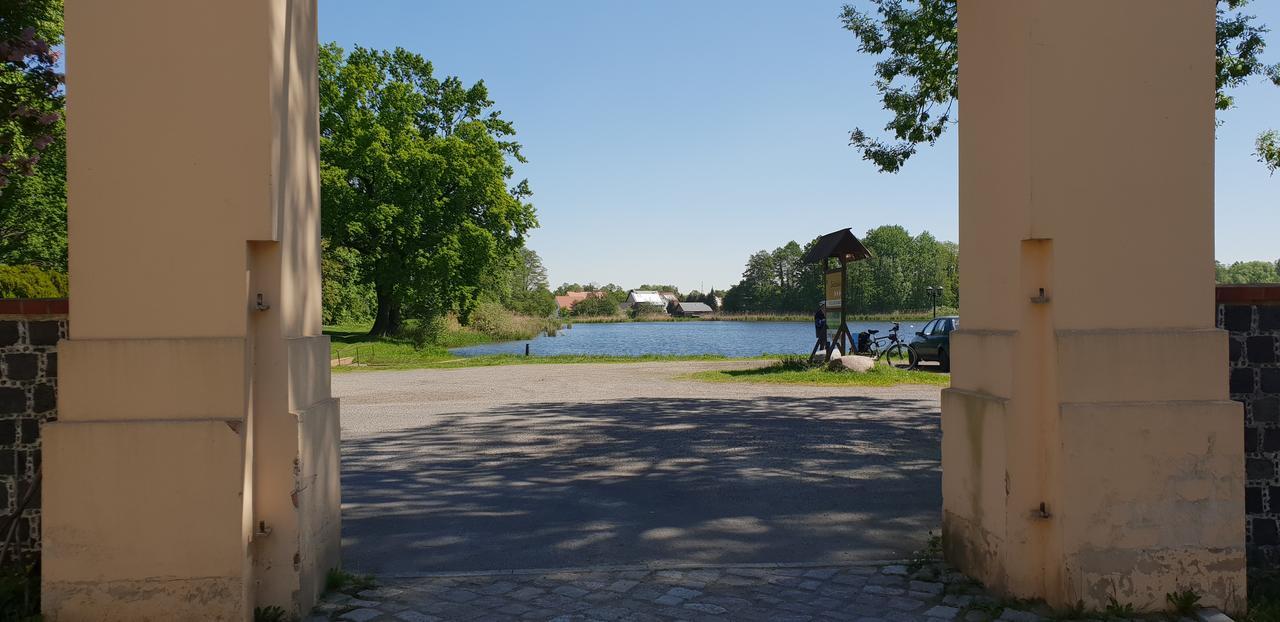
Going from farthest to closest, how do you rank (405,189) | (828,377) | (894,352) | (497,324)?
1. (497,324)
2. (405,189)
3. (894,352)
4. (828,377)

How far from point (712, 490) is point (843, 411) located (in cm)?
647

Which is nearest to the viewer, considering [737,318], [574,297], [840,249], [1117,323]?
[1117,323]

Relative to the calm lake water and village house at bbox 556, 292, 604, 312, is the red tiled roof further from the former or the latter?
the calm lake water

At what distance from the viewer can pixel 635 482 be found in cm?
797

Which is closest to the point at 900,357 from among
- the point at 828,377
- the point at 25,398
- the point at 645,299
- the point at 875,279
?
the point at 828,377

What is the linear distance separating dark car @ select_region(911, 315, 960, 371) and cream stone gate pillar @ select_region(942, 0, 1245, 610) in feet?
61.5

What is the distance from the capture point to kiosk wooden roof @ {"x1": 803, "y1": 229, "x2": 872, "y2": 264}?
21641 millimetres

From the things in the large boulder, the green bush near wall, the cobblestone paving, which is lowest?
the cobblestone paving

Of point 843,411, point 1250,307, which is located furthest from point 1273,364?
point 843,411

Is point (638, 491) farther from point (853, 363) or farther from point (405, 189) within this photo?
point (405, 189)

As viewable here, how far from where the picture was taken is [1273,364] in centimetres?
495

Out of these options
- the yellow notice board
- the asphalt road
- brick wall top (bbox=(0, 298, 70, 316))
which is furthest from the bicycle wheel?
brick wall top (bbox=(0, 298, 70, 316))

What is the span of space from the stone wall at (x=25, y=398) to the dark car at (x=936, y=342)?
830 inches

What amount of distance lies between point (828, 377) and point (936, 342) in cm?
540
